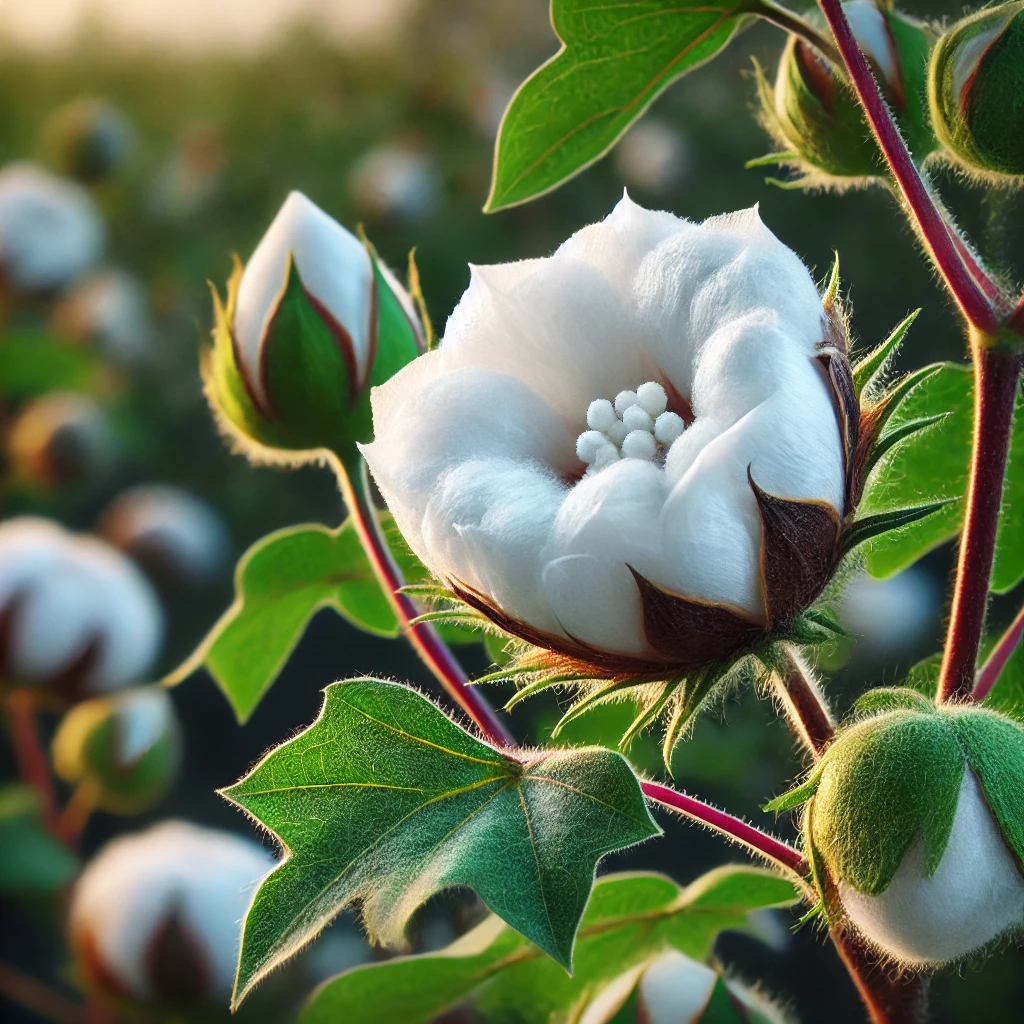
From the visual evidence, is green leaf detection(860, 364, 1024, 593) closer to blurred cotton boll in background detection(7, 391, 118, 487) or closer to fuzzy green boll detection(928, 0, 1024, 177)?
fuzzy green boll detection(928, 0, 1024, 177)

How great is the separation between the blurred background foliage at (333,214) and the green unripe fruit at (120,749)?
0.33m

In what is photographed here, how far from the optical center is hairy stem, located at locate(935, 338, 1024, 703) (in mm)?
211

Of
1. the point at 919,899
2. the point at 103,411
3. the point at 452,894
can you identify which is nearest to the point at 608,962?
the point at 452,894

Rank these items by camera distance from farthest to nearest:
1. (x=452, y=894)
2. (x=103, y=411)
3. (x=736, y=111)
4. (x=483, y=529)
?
1. (x=736, y=111)
2. (x=103, y=411)
3. (x=452, y=894)
4. (x=483, y=529)

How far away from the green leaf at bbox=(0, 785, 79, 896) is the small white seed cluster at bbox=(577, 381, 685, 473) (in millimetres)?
587

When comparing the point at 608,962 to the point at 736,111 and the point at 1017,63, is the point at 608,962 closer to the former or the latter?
the point at 1017,63

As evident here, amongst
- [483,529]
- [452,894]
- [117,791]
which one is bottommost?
[117,791]

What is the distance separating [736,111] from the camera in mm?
1222

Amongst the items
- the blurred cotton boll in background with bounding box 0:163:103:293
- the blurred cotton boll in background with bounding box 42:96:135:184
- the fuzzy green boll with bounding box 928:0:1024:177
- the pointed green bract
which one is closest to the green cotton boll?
the pointed green bract

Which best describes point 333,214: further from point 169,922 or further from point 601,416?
point 601,416

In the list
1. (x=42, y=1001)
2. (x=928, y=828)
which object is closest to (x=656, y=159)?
(x=42, y=1001)

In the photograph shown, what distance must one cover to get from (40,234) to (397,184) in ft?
0.99

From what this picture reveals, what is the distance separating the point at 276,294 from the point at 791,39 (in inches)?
4.5

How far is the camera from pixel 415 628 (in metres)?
0.26
